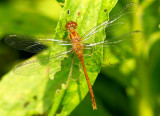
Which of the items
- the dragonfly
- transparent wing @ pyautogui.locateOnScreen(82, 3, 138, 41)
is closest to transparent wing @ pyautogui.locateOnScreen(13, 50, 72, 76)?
the dragonfly

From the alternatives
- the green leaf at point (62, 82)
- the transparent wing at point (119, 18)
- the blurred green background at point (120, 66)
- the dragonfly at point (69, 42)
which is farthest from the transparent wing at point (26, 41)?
the transparent wing at point (119, 18)

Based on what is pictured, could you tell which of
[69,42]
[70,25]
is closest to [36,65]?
[69,42]

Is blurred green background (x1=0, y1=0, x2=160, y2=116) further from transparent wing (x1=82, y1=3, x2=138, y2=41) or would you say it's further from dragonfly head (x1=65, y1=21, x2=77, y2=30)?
dragonfly head (x1=65, y1=21, x2=77, y2=30)

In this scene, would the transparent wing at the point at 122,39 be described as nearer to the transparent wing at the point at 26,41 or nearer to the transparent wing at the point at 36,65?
the transparent wing at the point at 36,65

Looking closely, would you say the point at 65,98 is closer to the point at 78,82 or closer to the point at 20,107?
the point at 78,82

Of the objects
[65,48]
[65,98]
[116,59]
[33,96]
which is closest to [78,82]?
[65,98]
